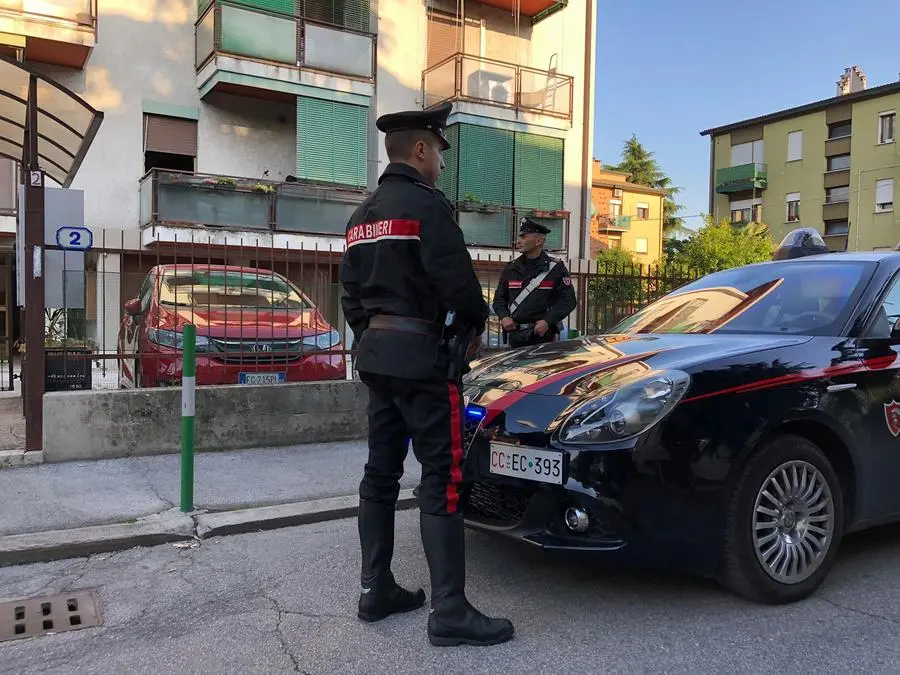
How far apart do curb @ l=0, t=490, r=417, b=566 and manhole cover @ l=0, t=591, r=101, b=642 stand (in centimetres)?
52

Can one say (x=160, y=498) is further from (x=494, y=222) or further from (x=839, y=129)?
(x=839, y=129)

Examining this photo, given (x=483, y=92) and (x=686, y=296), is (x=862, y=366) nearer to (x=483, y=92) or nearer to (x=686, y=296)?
(x=686, y=296)

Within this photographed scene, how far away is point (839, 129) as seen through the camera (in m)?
39.2

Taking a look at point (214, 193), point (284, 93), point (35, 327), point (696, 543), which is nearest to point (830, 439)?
point (696, 543)

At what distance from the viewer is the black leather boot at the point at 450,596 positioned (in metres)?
2.78

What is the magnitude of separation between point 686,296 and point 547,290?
5.38ft

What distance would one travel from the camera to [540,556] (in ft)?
12.2

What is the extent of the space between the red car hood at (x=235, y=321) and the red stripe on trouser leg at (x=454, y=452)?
3.80m

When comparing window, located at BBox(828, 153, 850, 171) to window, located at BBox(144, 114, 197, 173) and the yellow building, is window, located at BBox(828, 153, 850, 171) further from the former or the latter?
window, located at BBox(144, 114, 197, 173)

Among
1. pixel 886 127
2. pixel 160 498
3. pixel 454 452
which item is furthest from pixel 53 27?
pixel 886 127

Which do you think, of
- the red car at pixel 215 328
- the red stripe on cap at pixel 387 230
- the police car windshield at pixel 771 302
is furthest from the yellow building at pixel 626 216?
the red stripe on cap at pixel 387 230

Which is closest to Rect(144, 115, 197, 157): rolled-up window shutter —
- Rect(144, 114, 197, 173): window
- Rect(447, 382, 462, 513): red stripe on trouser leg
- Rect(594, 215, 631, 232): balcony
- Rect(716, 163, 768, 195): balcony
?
Rect(144, 114, 197, 173): window

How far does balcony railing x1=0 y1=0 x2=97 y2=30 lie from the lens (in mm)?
13078

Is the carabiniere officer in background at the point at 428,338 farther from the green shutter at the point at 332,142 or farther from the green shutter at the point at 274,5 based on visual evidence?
the green shutter at the point at 274,5
